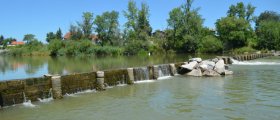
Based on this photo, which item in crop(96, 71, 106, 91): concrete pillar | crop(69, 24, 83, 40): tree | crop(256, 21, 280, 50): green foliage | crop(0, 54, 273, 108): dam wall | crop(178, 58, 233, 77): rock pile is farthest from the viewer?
crop(69, 24, 83, 40): tree

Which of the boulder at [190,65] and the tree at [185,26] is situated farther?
the tree at [185,26]

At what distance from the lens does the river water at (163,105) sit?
12562mm

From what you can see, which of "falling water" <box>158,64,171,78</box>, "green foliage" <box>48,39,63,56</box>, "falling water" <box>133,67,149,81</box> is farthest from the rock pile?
"green foliage" <box>48,39,63,56</box>

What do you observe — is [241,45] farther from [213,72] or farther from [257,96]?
[257,96]

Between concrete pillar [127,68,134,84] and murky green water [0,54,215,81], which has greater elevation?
murky green water [0,54,215,81]

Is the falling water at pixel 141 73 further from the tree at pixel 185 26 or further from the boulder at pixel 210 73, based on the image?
the tree at pixel 185 26

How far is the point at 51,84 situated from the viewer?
1645 centimetres

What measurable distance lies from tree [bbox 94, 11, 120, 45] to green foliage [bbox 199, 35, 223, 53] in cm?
2715

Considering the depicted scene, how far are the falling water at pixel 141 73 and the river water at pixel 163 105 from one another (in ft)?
13.3

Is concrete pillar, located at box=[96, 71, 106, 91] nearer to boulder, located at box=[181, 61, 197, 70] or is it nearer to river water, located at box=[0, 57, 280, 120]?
river water, located at box=[0, 57, 280, 120]

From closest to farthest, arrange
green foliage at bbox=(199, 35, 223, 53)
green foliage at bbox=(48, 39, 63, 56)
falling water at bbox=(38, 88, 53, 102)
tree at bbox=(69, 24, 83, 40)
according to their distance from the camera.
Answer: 1. falling water at bbox=(38, 88, 53, 102)
2. green foliage at bbox=(199, 35, 223, 53)
3. green foliage at bbox=(48, 39, 63, 56)
4. tree at bbox=(69, 24, 83, 40)

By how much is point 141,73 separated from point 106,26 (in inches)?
2969

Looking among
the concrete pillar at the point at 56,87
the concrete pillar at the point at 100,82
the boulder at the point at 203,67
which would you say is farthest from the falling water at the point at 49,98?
the boulder at the point at 203,67

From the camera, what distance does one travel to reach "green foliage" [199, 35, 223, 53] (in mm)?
78312
